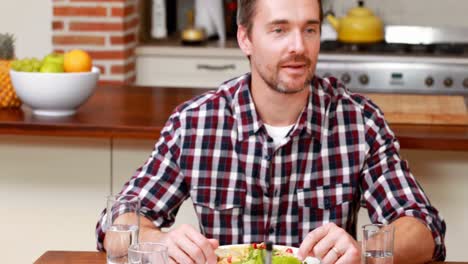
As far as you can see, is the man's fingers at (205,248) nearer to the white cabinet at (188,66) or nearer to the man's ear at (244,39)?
the man's ear at (244,39)

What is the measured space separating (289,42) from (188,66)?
2582 mm

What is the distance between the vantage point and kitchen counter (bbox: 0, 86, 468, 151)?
2693 millimetres

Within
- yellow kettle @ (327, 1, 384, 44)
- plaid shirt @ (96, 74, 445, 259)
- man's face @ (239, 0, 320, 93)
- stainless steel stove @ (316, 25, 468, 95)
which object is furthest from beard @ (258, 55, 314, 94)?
yellow kettle @ (327, 1, 384, 44)

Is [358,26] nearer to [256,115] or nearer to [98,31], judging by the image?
[98,31]

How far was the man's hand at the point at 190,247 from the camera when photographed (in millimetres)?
1931

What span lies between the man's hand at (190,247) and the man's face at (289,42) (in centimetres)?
49

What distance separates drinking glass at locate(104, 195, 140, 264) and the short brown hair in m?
0.67

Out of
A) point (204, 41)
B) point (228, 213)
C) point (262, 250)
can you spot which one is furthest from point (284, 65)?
point (204, 41)

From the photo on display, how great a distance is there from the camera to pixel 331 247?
76.4 inches

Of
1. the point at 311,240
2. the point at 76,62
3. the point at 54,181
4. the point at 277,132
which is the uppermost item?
the point at 76,62

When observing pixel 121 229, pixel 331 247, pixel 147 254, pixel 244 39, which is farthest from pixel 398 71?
pixel 147 254

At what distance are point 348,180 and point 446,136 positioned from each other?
0.43m

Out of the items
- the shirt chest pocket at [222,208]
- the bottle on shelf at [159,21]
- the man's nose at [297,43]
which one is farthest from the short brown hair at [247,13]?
the bottle on shelf at [159,21]

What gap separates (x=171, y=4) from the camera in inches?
209
